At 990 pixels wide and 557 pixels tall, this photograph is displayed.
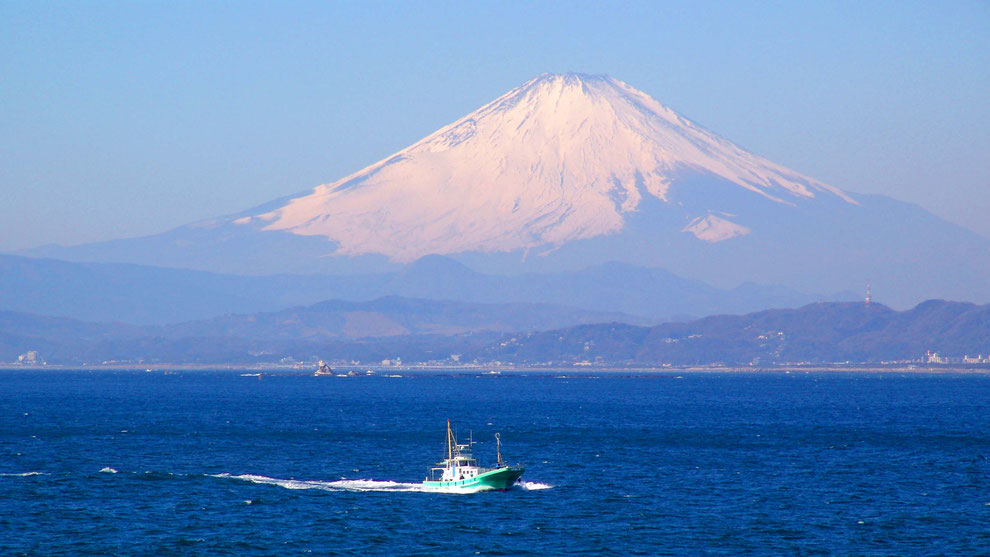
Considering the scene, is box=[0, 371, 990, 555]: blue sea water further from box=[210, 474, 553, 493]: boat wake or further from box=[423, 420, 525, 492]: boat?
box=[423, 420, 525, 492]: boat

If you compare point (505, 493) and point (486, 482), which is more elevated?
point (486, 482)

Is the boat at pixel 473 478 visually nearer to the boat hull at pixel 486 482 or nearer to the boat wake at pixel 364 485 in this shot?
the boat hull at pixel 486 482

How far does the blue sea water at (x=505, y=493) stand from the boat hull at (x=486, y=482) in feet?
3.14

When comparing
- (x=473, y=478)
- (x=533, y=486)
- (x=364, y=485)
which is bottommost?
(x=533, y=486)

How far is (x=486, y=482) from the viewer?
88.7 meters

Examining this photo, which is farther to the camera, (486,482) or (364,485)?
(364,485)

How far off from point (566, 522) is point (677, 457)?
36857 millimetres

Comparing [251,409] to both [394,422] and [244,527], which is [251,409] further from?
[244,527]

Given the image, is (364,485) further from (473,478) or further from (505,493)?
(505,493)

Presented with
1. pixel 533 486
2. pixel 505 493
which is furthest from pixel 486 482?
pixel 533 486

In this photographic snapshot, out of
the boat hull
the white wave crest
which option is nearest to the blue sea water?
the white wave crest

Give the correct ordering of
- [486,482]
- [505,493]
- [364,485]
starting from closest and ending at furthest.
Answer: [505,493], [486,482], [364,485]

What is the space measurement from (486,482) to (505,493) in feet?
5.34

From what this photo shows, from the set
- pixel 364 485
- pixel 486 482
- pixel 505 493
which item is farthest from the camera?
pixel 364 485
